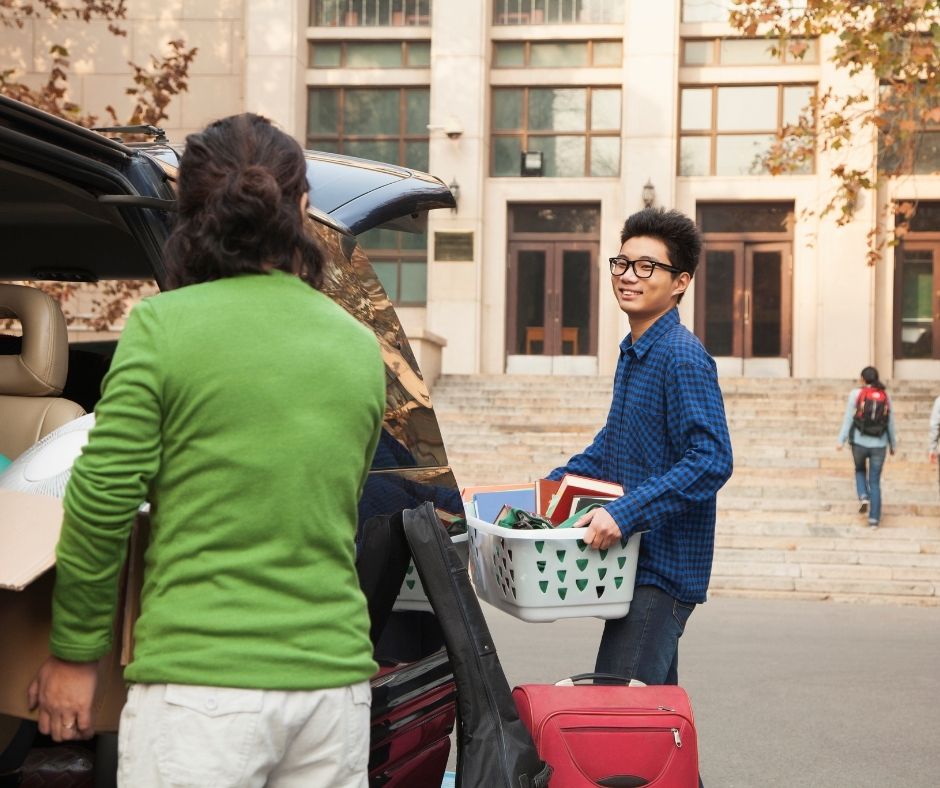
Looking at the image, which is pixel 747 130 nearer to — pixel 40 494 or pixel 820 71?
pixel 820 71

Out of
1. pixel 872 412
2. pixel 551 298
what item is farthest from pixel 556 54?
pixel 872 412

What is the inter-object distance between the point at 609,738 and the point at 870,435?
11.9 m

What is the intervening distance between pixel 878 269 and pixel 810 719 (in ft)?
67.9

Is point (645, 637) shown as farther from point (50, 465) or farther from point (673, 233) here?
point (50, 465)

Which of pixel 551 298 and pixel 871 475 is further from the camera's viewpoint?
pixel 551 298

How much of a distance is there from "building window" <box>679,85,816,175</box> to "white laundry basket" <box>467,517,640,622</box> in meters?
24.0

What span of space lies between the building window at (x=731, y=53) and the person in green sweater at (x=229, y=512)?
2591cm

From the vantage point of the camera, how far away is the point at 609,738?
3160 millimetres

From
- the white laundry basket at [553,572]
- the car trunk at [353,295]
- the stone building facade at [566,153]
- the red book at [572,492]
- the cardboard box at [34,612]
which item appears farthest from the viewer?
the stone building facade at [566,153]

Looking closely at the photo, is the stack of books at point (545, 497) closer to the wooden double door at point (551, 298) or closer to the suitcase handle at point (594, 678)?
the suitcase handle at point (594, 678)

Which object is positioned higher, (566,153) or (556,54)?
(556,54)

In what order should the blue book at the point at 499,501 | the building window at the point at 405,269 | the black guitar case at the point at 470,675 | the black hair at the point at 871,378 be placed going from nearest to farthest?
1. the black guitar case at the point at 470,675
2. the blue book at the point at 499,501
3. the black hair at the point at 871,378
4. the building window at the point at 405,269

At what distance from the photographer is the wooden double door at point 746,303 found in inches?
1044

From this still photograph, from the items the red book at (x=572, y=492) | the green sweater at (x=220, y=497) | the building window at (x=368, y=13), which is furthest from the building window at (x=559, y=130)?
the green sweater at (x=220, y=497)
